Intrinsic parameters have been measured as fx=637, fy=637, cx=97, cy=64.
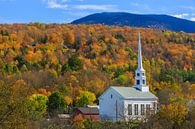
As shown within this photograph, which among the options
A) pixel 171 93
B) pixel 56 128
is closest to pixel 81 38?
pixel 171 93

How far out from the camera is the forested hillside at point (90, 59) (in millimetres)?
106812

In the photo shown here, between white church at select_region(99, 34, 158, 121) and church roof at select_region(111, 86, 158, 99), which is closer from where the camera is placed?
white church at select_region(99, 34, 158, 121)

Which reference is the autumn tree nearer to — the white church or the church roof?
the white church

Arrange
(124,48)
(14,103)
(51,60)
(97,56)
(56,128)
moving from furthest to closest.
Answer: (124,48)
(97,56)
(51,60)
(56,128)
(14,103)

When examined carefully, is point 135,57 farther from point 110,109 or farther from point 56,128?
point 56,128

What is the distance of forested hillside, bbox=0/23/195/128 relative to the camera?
10681 cm

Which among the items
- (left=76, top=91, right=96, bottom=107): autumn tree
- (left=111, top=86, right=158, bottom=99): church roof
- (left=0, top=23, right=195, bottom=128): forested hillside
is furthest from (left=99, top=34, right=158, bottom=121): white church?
(left=76, top=91, right=96, bottom=107): autumn tree

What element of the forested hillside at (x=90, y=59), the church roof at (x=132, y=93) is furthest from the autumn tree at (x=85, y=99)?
the church roof at (x=132, y=93)

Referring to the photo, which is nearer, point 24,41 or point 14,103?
point 14,103

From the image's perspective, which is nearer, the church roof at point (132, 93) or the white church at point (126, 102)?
the white church at point (126, 102)

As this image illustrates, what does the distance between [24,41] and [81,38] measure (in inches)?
617

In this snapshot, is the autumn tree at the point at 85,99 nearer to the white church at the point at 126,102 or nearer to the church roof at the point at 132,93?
the white church at the point at 126,102

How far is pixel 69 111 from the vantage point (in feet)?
303

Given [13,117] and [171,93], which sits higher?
[13,117]
